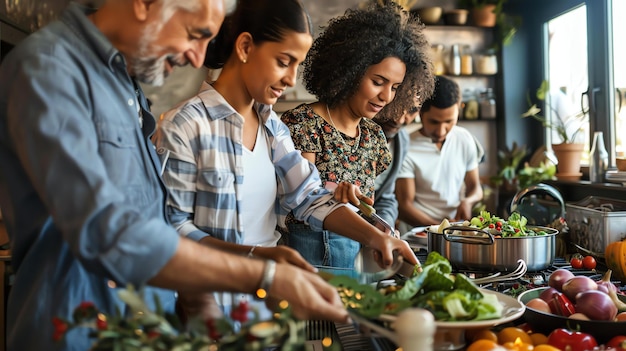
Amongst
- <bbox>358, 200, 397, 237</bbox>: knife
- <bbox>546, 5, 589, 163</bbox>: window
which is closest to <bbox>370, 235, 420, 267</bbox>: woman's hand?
<bbox>358, 200, 397, 237</bbox>: knife

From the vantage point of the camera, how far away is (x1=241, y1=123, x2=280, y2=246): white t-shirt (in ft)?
5.13

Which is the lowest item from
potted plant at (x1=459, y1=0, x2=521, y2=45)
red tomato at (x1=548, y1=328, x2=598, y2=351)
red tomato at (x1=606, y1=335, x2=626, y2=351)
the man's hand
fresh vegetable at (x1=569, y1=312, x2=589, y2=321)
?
red tomato at (x1=606, y1=335, x2=626, y2=351)

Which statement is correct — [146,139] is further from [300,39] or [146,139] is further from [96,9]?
[300,39]

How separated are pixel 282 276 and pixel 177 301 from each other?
18.2 inches

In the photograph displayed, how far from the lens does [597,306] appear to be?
125 centimetres

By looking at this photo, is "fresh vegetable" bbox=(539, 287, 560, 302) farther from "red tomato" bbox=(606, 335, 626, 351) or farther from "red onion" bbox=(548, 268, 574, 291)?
"red tomato" bbox=(606, 335, 626, 351)

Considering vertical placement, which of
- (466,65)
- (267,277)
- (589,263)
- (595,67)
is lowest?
(589,263)

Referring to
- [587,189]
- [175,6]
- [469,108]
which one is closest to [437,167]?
[587,189]

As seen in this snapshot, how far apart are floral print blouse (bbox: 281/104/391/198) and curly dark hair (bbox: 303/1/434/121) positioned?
0.13 metres

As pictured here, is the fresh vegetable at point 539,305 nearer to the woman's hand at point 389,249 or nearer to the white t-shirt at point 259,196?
the woman's hand at point 389,249

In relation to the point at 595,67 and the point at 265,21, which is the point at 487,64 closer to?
the point at 595,67

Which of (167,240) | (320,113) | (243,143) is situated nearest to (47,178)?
(167,240)

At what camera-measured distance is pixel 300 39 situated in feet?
4.84

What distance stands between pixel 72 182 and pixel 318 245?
3.91 feet
